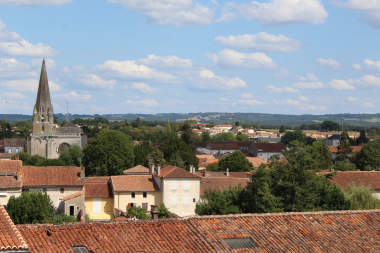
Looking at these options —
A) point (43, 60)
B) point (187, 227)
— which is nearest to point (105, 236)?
point (187, 227)

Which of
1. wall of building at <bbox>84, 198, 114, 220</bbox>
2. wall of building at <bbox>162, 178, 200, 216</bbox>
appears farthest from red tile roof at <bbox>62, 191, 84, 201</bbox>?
wall of building at <bbox>162, 178, 200, 216</bbox>

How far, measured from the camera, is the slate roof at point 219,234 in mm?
15836

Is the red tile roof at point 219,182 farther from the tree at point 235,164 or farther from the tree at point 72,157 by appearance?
the tree at point 72,157

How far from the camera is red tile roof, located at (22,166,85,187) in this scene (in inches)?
1966

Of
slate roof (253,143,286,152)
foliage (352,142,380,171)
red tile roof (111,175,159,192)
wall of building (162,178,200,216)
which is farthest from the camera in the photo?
slate roof (253,143,286,152)

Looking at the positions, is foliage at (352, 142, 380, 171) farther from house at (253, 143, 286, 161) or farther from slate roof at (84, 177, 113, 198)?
slate roof at (84, 177, 113, 198)

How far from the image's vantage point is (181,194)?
167 ft

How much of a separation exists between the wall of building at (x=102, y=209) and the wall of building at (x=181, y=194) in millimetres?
5481

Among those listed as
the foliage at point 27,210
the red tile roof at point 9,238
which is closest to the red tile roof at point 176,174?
the foliage at point 27,210

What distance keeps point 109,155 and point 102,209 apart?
2525 centimetres

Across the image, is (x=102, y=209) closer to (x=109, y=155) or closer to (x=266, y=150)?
(x=109, y=155)

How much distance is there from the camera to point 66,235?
1595 centimetres

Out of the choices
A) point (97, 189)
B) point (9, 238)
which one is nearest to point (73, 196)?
point (97, 189)

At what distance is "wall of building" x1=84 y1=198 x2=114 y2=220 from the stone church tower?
67118 millimetres
